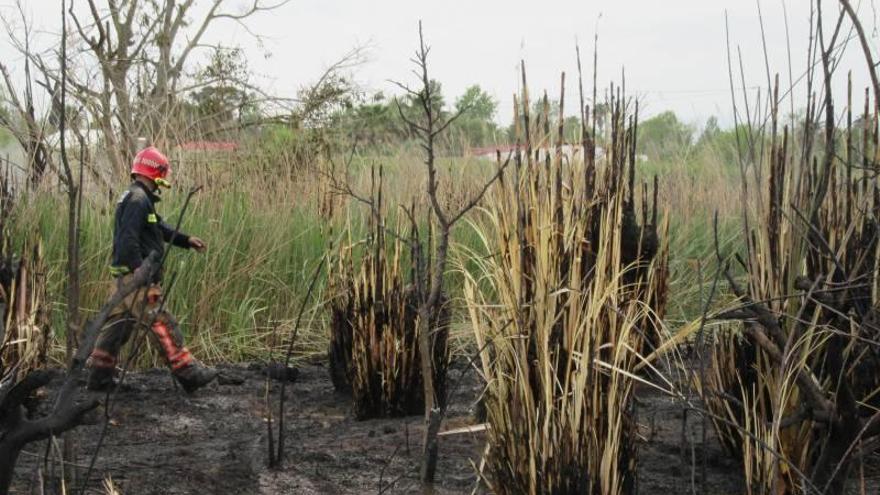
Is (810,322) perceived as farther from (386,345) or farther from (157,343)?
(157,343)

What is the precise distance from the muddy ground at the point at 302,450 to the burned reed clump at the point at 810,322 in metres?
0.30

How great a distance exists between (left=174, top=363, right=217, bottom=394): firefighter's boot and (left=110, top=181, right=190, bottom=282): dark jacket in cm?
56

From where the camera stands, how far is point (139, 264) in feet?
21.6

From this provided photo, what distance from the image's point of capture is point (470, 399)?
6.26m

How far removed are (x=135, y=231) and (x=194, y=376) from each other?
91cm

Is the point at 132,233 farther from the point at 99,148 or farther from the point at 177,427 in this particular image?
the point at 99,148

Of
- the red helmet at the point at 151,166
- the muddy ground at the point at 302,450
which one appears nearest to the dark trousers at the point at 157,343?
the muddy ground at the point at 302,450

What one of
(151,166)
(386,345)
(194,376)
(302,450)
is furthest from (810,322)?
(151,166)

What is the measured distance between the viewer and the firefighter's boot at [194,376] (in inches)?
265

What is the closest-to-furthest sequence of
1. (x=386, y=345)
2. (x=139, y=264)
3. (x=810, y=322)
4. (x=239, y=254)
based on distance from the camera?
1. (x=810, y=322)
2. (x=386, y=345)
3. (x=139, y=264)
4. (x=239, y=254)

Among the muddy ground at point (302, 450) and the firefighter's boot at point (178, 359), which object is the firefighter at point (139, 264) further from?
the muddy ground at point (302, 450)

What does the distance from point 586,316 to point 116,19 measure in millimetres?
14176

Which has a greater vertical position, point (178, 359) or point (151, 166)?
point (151, 166)

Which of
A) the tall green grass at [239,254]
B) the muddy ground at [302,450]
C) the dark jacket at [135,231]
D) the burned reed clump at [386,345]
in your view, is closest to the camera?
the muddy ground at [302,450]
